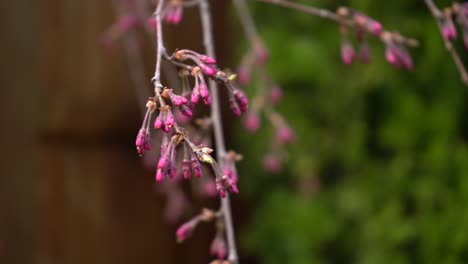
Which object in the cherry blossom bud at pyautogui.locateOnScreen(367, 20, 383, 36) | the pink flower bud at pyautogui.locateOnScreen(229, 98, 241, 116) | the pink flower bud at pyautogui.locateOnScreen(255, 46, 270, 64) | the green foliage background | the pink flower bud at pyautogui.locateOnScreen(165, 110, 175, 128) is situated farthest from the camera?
the green foliage background

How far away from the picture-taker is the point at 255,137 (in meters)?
2.35

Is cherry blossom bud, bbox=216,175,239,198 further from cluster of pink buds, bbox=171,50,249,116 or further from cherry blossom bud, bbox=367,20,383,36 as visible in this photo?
cherry blossom bud, bbox=367,20,383,36

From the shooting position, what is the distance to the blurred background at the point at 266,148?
1.96 meters

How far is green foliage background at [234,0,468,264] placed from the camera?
6.26 ft

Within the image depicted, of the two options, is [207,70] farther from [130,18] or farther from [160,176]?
[130,18]

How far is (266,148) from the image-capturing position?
2.32 m

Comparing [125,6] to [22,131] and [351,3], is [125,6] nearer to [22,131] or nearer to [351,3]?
[22,131]

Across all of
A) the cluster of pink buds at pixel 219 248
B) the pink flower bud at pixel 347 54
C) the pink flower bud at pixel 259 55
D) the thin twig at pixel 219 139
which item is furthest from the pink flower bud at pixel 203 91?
the pink flower bud at pixel 259 55

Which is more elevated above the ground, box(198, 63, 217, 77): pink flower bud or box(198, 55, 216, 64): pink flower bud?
box(198, 55, 216, 64): pink flower bud

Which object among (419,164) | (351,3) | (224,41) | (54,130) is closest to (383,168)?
(419,164)

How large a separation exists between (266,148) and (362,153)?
1.13ft

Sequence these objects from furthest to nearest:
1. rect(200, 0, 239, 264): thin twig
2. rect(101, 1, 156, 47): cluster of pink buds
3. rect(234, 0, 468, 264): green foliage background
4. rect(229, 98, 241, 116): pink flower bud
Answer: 1. rect(234, 0, 468, 264): green foliage background
2. rect(101, 1, 156, 47): cluster of pink buds
3. rect(200, 0, 239, 264): thin twig
4. rect(229, 98, 241, 116): pink flower bud

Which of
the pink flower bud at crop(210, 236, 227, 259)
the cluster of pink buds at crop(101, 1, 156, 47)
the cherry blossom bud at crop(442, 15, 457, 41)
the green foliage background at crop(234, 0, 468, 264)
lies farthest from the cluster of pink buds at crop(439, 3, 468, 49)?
the cluster of pink buds at crop(101, 1, 156, 47)

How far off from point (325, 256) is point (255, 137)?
0.46 metres
